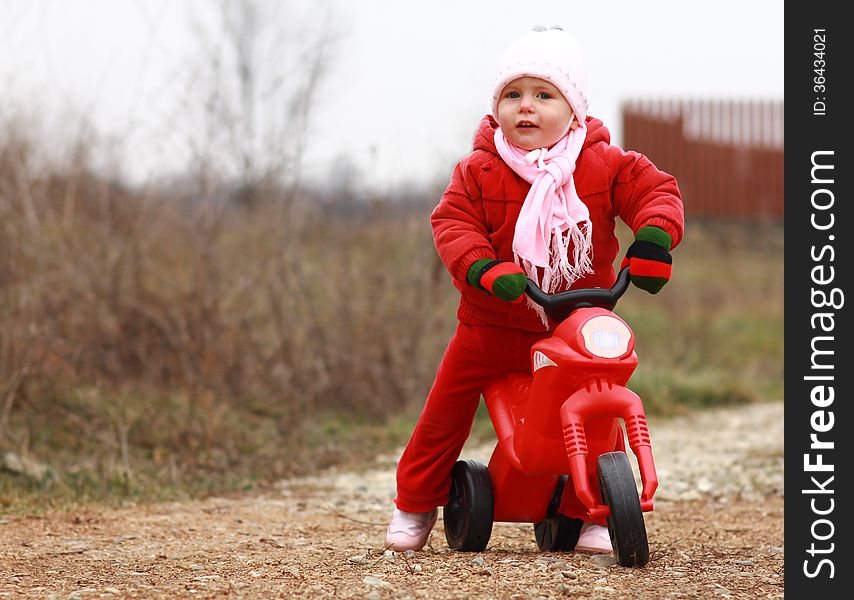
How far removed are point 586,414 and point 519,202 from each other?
2.31ft

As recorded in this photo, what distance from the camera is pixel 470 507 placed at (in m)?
3.77

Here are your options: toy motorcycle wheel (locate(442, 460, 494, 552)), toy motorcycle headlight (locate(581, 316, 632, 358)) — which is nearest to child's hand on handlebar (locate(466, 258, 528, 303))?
toy motorcycle headlight (locate(581, 316, 632, 358))

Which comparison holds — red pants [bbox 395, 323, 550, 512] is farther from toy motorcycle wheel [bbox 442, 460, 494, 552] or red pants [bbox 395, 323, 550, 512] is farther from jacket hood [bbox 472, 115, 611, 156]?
jacket hood [bbox 472, 115, 611, 156]

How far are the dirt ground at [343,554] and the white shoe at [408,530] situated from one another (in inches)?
2.3

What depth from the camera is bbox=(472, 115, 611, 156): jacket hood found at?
11.9 feet

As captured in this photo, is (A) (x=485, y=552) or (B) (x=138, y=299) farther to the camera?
(B) (x=138, y=299)

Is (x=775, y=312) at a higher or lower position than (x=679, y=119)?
lower

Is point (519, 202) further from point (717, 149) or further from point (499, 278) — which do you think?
point (717, 149)

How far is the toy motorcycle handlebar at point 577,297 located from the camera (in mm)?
3361

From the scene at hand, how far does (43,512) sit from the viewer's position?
15.8 feet
